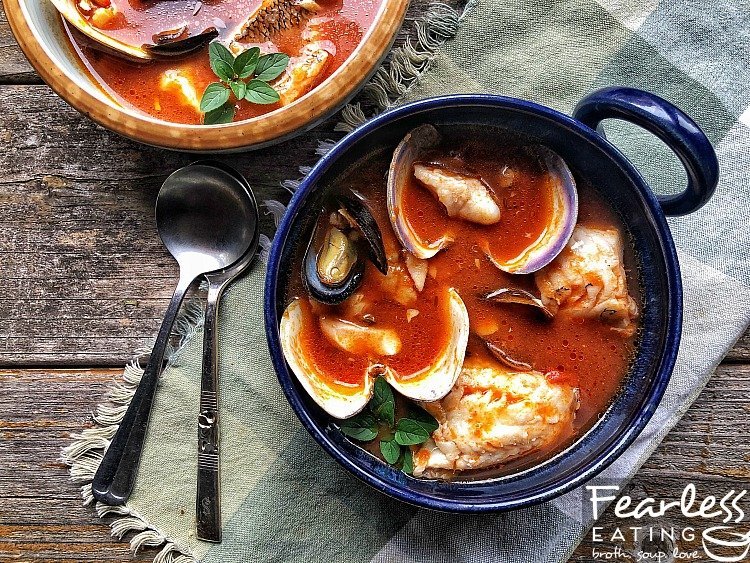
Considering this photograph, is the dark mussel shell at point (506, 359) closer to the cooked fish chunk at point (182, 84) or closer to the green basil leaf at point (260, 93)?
the green basil leaf at point (260, 93)

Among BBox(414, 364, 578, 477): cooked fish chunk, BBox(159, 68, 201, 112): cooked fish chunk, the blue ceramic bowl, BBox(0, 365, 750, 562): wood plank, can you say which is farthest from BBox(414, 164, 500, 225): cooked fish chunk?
BBox(0, 365, 750, 562): wood plank

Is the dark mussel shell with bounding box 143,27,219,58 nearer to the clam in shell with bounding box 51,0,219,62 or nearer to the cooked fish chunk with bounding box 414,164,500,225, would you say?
the clam in shell with bounding box 51,0,219,62

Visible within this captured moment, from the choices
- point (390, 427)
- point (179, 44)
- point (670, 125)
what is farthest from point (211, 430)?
point (670, 125)

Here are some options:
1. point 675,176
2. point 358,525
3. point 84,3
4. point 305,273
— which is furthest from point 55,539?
point 675,176

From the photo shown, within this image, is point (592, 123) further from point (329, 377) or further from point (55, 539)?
point (55, 539)

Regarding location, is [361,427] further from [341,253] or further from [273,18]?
[273,18]
